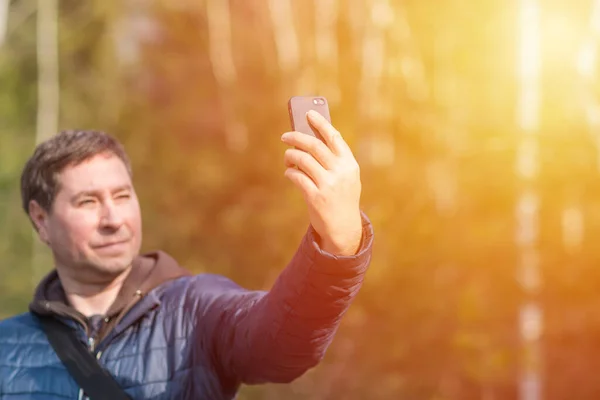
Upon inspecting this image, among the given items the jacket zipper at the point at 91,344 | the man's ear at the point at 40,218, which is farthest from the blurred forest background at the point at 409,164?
the jacket zipper at the point at 91,344

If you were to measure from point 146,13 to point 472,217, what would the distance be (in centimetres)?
242

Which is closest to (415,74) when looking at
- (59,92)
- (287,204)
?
(287,204)

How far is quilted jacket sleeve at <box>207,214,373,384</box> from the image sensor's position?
1.10 metres

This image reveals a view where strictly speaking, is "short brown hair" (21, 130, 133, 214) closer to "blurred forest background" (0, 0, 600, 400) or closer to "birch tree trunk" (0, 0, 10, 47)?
"blurred forest background" (0, 0, 600, 400)

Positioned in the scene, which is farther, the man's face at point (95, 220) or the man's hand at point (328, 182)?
the man's face at point (95, 220)

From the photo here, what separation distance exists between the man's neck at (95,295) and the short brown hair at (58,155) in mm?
202

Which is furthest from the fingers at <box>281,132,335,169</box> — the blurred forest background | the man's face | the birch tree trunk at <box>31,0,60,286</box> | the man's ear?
the birch tree trunk at <box>31,0,60,286</box>

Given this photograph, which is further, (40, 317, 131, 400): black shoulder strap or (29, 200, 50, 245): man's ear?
(29, 200, 50, 245): man's ear

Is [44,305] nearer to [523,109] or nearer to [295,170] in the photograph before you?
[295,170]

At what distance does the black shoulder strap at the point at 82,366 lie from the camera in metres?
1.47

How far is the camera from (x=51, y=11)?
512 cm

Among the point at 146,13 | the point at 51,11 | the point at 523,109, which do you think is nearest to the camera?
the point at 523,109

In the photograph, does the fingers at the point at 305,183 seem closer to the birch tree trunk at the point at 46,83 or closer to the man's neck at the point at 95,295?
the man's neck at the point at 95,295

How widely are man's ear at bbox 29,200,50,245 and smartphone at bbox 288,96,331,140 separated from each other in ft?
2.88
